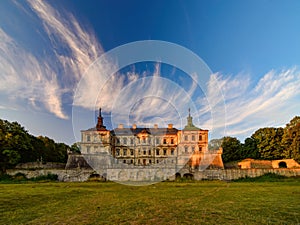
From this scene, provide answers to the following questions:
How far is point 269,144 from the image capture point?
43438 millimetres

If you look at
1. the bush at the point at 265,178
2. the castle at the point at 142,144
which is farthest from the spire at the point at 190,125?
the bush at the point at 265,178

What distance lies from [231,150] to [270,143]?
942 centimetres

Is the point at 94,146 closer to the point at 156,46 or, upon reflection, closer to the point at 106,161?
the point at 106,161

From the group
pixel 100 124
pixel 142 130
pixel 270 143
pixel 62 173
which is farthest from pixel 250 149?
pixel 62 173

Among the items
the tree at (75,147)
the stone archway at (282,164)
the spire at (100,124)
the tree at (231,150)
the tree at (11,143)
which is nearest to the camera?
the tree at (11,143)

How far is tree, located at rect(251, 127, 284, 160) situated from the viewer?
41969 millimetres

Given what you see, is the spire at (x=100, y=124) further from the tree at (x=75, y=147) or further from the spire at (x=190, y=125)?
the spire at (x=190, y=125)

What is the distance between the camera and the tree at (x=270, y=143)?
1652 inches

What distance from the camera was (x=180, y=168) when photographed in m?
32.2

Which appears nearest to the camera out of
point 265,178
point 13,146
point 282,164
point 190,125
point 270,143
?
point 265,178

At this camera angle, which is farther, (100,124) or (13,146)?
(100,124)

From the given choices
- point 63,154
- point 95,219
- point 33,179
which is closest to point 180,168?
point 33,179

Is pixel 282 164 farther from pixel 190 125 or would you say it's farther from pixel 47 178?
pixel 47 178

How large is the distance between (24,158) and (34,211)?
3550cm
